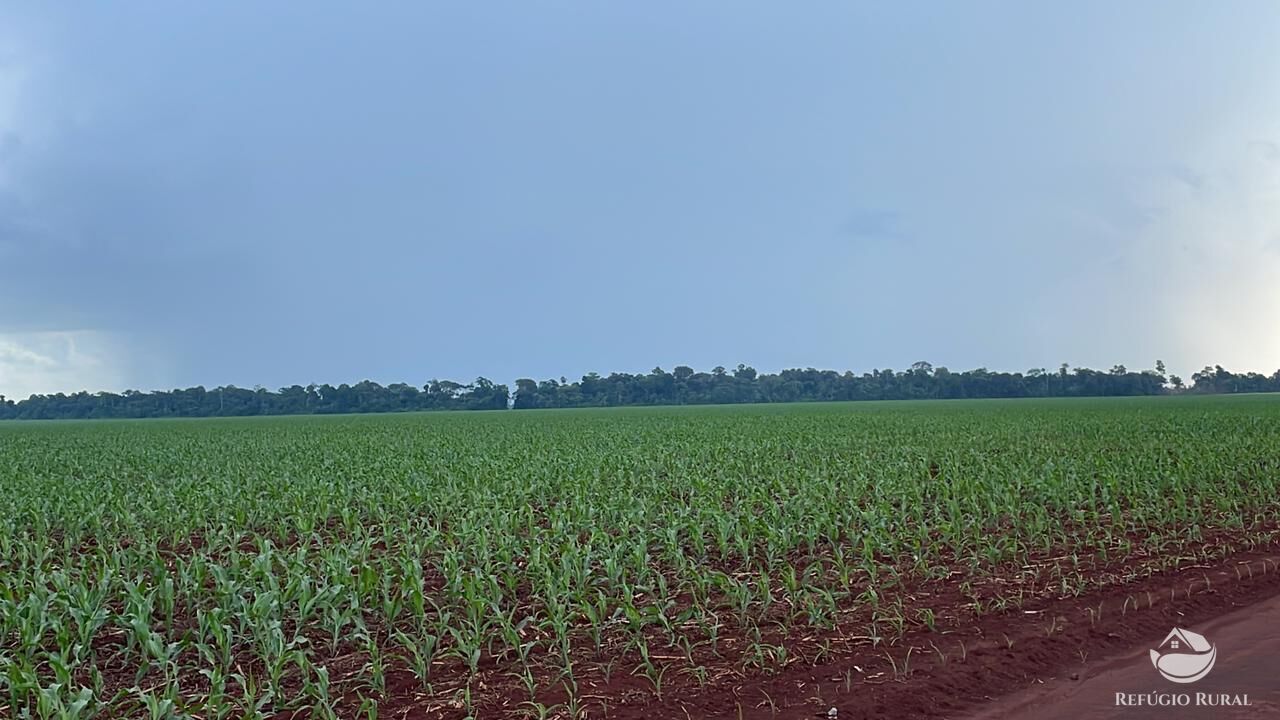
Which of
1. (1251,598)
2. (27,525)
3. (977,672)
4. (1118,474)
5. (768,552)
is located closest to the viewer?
(977,672)

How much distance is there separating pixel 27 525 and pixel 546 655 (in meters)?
9.67

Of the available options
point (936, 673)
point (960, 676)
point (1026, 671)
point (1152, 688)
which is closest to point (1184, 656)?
point (1152, 688)

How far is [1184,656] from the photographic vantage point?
6.17m

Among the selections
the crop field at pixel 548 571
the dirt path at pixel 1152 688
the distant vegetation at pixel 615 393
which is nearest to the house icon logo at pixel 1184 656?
the dirt path at pixel 1152 688

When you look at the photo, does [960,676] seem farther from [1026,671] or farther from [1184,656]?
[1184,656]

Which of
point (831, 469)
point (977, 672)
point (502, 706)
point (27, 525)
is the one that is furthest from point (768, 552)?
point (27, 525)

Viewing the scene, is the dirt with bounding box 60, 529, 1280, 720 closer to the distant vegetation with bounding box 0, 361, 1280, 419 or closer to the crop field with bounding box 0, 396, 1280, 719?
the crop field with bounding box 0, 396, 1280, 719

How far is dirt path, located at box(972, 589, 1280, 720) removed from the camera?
5.16m

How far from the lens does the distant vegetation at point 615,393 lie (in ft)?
468

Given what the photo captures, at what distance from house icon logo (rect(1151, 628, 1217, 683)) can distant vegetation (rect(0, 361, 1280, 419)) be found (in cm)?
13625

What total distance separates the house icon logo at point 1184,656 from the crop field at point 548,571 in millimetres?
1171

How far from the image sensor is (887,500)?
1201 cm

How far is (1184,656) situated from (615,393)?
5585 inches

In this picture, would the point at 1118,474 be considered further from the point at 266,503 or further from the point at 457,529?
the point at 266,503
